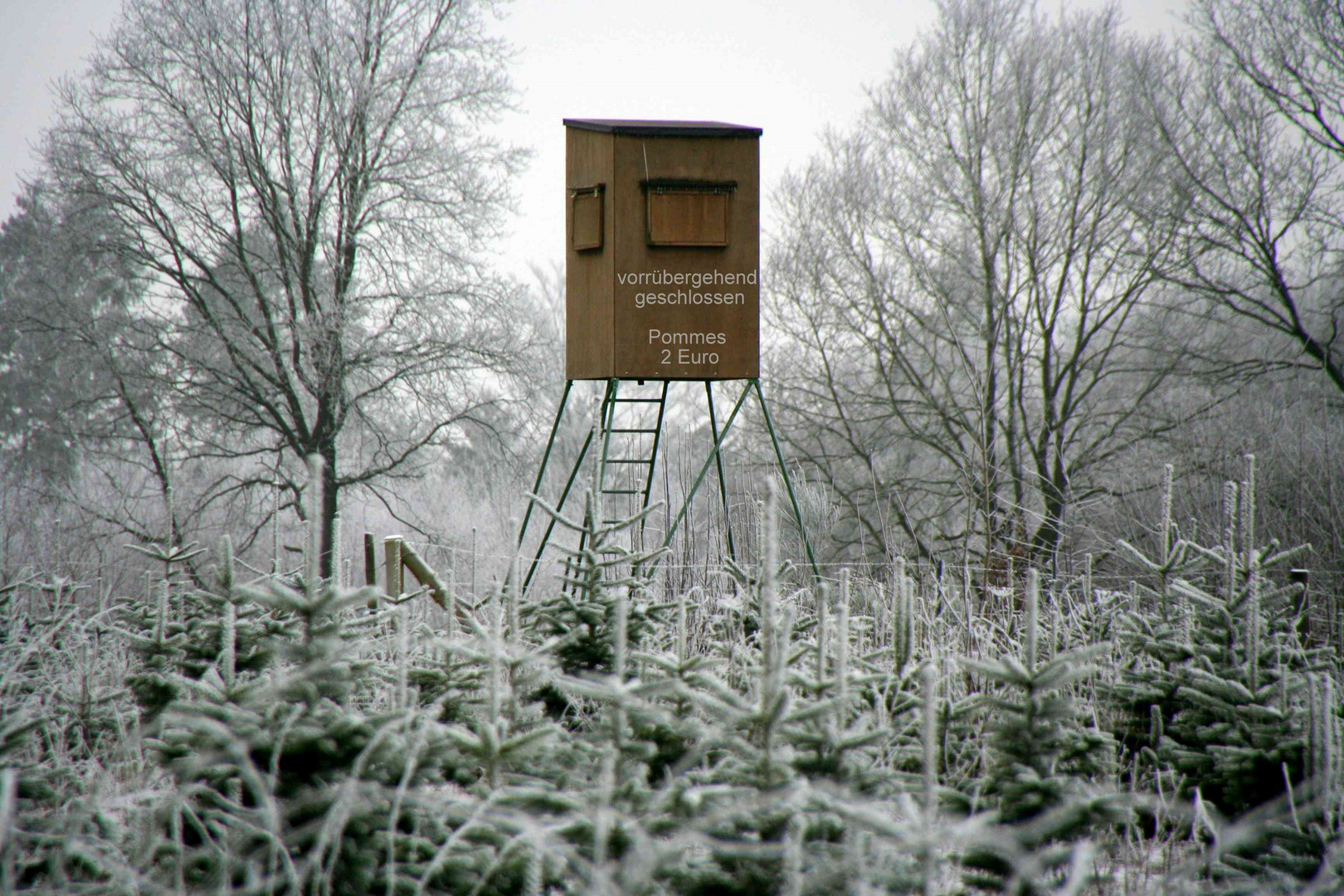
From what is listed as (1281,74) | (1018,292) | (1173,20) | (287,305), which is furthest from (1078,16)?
(287,305)

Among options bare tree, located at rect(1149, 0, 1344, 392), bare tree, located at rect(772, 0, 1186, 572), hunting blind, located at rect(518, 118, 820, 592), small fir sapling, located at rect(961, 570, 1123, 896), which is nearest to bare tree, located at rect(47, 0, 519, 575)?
bare tree, located at rect(772, 0, 1186, 572)

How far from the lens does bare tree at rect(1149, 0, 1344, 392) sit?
1197 centimetres

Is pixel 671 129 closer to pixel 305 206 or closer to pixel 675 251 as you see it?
pixel 675 251

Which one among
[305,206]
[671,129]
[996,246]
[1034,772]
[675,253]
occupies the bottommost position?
[1034,772]

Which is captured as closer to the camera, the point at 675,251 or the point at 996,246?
the point at 675,251

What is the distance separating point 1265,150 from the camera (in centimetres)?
1238

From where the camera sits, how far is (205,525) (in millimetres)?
14570

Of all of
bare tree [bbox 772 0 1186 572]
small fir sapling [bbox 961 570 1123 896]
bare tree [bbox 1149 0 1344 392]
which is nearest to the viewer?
small fir sapling [bbox 961 570 1123 896]

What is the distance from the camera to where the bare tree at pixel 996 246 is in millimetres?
13578

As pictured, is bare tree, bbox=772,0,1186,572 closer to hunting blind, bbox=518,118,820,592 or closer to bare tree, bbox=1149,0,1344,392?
bare tree, bbox=1149,0,1344,392

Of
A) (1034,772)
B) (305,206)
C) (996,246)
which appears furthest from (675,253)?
(305,206)

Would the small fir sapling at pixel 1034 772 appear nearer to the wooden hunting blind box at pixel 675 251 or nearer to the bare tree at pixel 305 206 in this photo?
the wooden hunting blind box at pixel 675 251

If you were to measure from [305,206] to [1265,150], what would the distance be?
45.6 feet

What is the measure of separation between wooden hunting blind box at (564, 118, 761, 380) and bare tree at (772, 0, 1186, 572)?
7574mm
